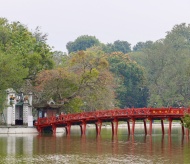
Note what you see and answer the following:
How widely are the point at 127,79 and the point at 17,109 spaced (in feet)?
192

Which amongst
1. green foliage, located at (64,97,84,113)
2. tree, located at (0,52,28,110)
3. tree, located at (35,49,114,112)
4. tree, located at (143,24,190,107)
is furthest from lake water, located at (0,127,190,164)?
tree, located at (143,24,190,107)

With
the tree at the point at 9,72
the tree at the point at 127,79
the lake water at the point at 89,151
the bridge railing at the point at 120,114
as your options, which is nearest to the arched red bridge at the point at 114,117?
the bridge railing at the point at 120,114

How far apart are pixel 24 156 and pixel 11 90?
30.8 metres

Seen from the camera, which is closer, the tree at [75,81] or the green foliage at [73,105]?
the tree at [75,81]

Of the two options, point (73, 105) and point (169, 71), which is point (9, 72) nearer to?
point (73, 105)

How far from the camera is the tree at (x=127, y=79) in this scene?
141625 millimetres

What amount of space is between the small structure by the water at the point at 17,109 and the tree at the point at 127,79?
5294 cm

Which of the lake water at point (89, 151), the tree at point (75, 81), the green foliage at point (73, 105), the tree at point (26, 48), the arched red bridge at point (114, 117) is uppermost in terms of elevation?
the tree at point (26, 48)

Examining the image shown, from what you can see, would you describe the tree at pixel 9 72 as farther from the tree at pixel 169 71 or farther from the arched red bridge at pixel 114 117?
the tree at pixel 169 71

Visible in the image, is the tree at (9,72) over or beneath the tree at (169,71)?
beneath

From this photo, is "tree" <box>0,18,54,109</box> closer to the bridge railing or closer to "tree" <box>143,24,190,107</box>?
the bridge railing

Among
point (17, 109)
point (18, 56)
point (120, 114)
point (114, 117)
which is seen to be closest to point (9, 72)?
point (18, 56)

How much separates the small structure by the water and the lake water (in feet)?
29.0

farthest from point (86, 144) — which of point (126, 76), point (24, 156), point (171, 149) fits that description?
point (126, 76)
